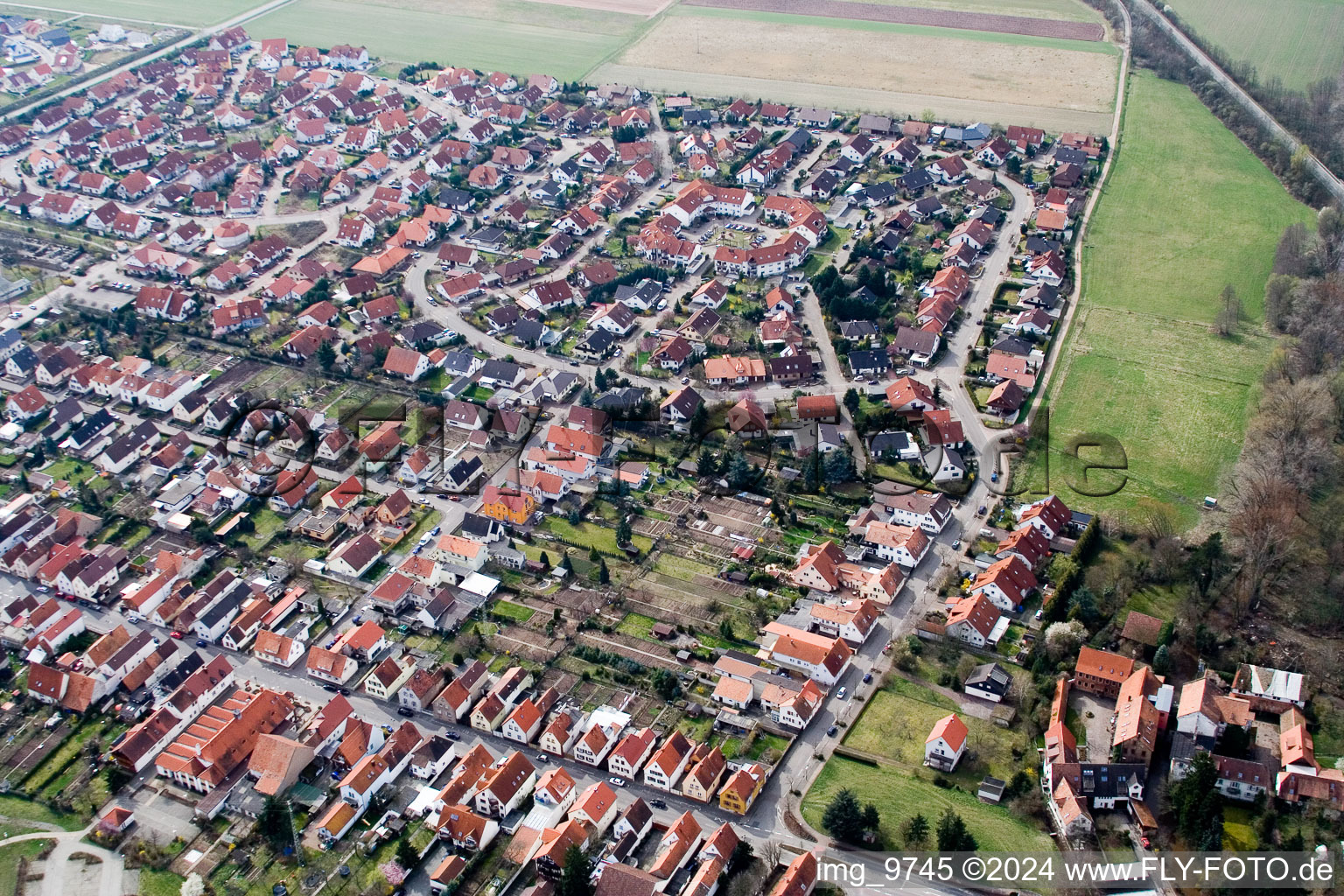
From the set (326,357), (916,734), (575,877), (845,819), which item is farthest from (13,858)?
(326,357)

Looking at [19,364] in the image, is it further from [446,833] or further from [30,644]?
[446,833]

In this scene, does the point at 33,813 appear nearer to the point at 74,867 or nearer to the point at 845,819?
the point at 74,867

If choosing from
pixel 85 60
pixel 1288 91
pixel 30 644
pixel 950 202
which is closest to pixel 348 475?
pixel 30 644

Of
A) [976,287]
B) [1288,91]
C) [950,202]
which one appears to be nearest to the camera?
[976,287]

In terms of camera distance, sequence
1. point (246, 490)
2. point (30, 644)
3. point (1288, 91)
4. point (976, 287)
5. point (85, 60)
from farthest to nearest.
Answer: point (85, 60), point (1288, 91), point (976, 287), point (246, 490), point (30, 644)

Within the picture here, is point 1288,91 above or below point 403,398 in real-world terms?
above

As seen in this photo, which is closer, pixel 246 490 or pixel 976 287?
pixel 246 490

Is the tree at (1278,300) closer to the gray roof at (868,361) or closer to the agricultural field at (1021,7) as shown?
the gray roof at (868,361)

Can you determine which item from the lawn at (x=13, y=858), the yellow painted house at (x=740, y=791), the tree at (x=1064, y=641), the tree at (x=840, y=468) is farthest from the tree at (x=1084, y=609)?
the lawn at (x=13, y=858)
